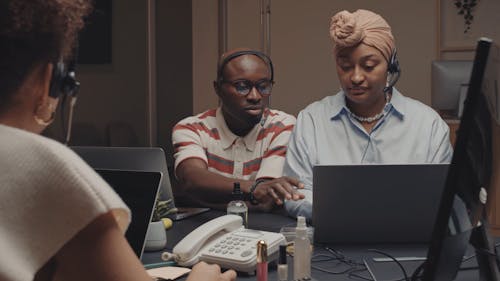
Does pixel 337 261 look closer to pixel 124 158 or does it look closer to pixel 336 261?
pixel 336 261

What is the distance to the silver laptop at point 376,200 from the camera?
1.61 metres

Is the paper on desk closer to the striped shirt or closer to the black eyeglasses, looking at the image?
the striped shirt

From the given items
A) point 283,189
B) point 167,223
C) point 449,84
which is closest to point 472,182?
point 283,189

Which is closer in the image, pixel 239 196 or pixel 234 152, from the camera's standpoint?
pixel 239 196

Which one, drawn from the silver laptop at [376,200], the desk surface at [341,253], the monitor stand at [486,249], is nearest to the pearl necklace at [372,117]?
the desk surface at [341,253]

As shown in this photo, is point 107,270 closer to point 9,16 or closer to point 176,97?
point 9,16

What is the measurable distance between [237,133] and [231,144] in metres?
0.07

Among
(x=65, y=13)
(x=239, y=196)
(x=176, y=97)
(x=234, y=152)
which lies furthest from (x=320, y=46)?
(x=65, y=13)

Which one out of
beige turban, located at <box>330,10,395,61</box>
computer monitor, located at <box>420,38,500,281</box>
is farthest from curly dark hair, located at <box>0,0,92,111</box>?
beige turban, located at <box>330,10,395,61</box>

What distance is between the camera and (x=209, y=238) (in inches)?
63.2

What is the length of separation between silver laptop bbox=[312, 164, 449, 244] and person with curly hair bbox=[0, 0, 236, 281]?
2.94 feet

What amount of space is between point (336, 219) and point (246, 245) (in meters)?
0.29

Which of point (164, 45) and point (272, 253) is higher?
point (164, 45)

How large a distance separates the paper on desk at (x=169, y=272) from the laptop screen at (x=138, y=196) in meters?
0.06
